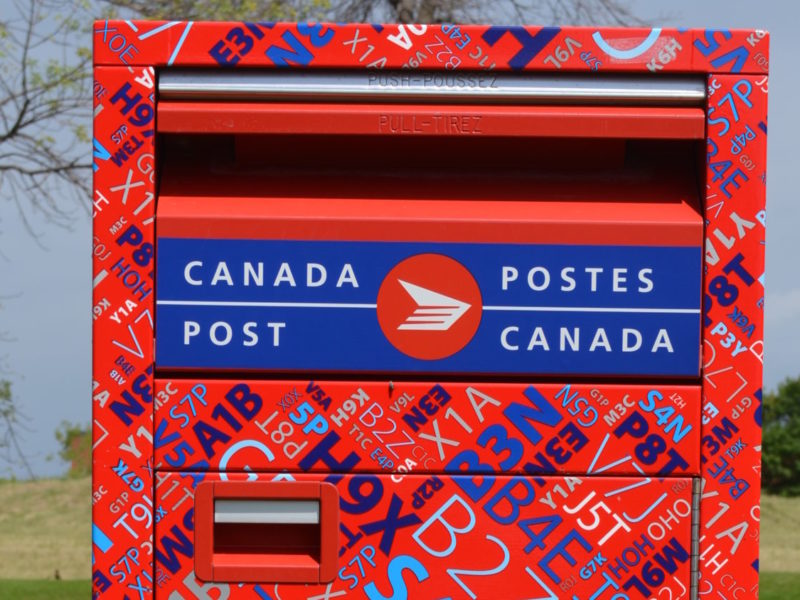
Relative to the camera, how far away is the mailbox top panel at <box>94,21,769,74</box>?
300cm

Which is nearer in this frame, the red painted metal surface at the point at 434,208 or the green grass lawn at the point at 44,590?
the red painted metal surface at the point at 434,208

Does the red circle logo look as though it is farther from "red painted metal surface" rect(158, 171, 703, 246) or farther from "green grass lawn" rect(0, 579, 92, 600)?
"green grass lawn" rect(0, 579, 92, 600)

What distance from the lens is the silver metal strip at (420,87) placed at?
9.91 ft

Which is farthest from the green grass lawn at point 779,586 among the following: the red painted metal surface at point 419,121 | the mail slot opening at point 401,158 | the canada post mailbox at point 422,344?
the red painted metal surface at point 419,121

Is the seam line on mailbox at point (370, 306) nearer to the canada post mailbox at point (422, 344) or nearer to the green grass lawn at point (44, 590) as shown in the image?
the canada post mailbox at point (422, 344)

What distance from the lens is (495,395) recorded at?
298 centimetres

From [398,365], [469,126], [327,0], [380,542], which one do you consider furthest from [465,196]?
[327,0]

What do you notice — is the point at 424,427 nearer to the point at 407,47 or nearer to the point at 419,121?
the point at 419,121

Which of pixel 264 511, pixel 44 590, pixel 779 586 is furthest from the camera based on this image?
pixel 779 586

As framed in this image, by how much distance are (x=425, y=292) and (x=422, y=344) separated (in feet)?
0.42

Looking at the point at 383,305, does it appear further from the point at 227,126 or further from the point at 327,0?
the point at 327,0

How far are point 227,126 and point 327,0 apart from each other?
7.09 m

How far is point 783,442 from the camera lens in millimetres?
19984

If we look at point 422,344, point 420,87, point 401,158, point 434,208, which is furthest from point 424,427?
point 420,87
